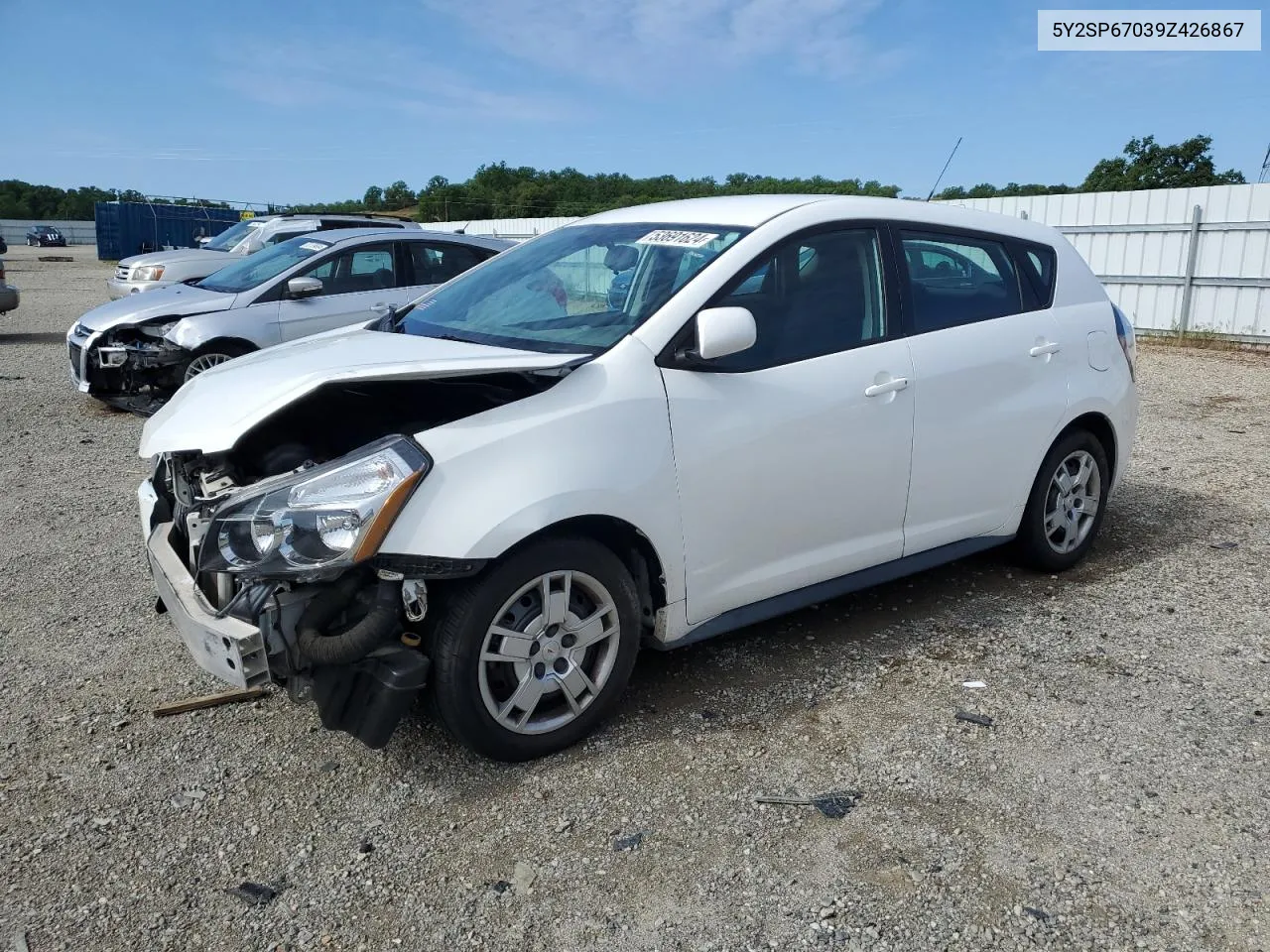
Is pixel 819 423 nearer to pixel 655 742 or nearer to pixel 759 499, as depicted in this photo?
pixel 759 499

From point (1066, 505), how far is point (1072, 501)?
5cm

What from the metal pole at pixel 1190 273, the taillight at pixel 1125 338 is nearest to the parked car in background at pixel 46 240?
the metal pole at pixel 1190 273

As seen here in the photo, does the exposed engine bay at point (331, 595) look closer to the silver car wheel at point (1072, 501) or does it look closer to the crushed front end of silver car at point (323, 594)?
the crushed front end of silver car at point (323, 594)

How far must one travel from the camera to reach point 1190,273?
1498 cm

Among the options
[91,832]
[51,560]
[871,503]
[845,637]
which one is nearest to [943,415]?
[871,503]

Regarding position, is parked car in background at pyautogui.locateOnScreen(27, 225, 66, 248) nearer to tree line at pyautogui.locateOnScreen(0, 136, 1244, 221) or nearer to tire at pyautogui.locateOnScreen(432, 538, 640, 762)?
tree line at pyautogui.locateOnScreen(0, 136, 1244, 221)

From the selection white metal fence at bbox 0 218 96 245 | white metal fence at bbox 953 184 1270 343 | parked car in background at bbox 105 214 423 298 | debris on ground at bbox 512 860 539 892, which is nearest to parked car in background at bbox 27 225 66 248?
white metal fence at bbox 0 218 96 245

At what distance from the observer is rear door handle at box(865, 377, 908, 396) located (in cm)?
383

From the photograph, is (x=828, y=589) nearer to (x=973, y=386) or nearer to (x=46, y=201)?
(x=973, y=386)

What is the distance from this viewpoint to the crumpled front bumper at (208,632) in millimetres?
2795

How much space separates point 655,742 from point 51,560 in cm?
357

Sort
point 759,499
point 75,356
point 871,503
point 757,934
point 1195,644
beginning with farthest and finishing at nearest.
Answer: point 75,356, point 1195,644, point 871,503, point 759,499, point 757,934

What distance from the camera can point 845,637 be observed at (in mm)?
4266

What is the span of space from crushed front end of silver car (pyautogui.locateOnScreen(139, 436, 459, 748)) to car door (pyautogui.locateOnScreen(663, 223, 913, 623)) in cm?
96
